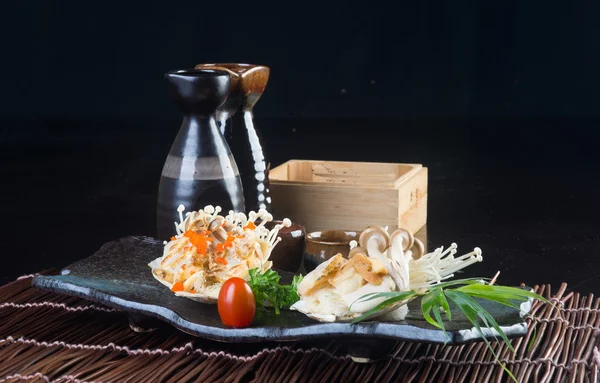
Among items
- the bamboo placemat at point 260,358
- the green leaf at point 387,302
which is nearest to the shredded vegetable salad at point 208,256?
the bamboo placemat at point 260,358

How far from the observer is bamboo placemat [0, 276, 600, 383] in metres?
1.38

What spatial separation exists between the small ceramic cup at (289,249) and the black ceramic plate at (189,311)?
0.23 meters

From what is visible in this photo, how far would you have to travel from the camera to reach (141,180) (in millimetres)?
3814

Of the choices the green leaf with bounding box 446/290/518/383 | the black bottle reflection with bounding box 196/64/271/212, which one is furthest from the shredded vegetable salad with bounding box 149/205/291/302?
the black bottle reflection with bounding box 196/64/271/212

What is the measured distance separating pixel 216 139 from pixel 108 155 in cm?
263

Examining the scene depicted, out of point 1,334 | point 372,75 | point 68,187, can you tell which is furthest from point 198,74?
point 372,75

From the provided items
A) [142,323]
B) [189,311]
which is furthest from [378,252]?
[142,323]

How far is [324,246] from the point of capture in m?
1.89

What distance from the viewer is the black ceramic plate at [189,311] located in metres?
1.32

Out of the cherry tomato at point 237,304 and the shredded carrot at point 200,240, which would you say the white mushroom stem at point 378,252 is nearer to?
the cherry tomato at point 237,304

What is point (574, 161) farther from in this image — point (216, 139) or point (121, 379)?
point (121, 379)

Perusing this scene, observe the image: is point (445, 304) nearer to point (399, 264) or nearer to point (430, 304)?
point (430, 304)

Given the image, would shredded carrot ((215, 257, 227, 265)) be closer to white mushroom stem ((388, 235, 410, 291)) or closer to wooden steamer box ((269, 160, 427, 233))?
white mushroom stem ((388, 235, 410, 291))

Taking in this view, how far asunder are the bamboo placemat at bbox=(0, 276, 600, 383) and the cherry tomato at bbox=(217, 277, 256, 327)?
0.08 m
